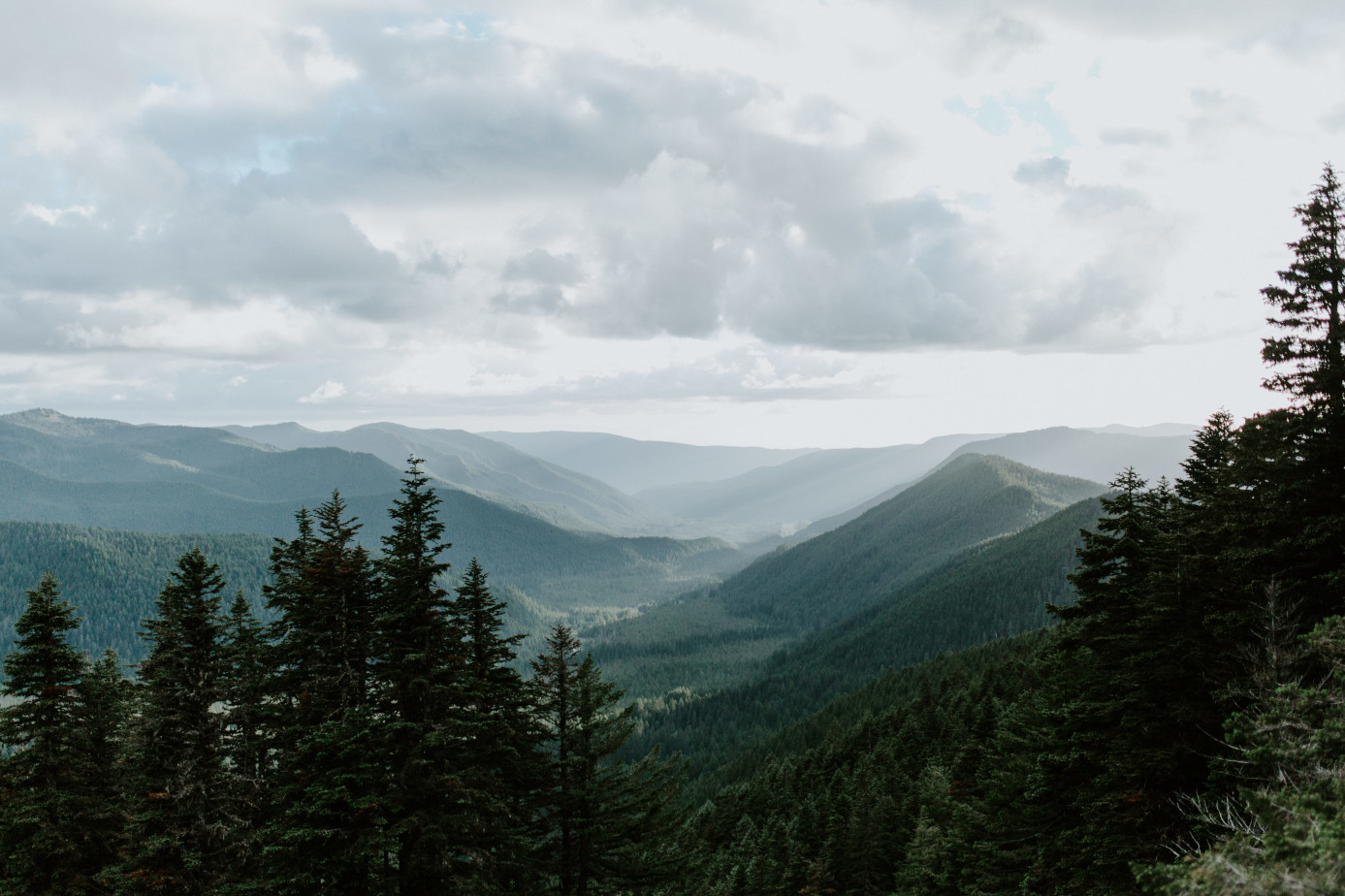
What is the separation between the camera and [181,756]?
23859 millimetres

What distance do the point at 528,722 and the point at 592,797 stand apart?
3593 mm

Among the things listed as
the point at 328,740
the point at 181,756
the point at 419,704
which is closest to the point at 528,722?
the point at 419,704

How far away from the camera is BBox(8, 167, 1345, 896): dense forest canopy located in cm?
1952

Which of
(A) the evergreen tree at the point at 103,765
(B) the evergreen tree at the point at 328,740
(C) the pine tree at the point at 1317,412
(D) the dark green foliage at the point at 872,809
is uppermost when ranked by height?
(C) the pine tree at the point at 1317,412

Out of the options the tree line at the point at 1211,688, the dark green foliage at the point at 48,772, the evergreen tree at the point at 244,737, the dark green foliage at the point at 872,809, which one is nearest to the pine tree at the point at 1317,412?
the tree line at the point at 1211,688

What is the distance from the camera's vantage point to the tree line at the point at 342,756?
67.1 feet

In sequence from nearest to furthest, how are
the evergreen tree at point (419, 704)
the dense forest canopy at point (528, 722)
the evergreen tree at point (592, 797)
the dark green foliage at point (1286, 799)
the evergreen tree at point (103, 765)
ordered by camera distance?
the dark green foliage at point (1286, 799)
the dense forest canopy at point (528, 722)
the evergreen tree at point (419, 704)
the evergreen tree at point (592, 797)
the evergreen tree at point (103, 765)

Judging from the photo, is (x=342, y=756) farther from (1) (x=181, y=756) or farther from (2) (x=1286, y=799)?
(2) (x=1286, y=799)

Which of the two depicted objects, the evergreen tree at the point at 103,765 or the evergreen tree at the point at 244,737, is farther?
the evergreen tree at the point at 103,765

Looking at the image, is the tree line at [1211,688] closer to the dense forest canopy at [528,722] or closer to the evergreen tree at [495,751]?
the dense forest canopy at [528,722]

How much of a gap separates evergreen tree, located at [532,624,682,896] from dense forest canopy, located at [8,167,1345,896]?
0.36ft

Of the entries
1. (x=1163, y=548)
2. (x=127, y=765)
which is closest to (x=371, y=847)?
(x=127, y=765)

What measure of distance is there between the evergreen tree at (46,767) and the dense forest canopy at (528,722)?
0.34ft

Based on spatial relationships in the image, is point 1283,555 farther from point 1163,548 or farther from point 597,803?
point 597,803
